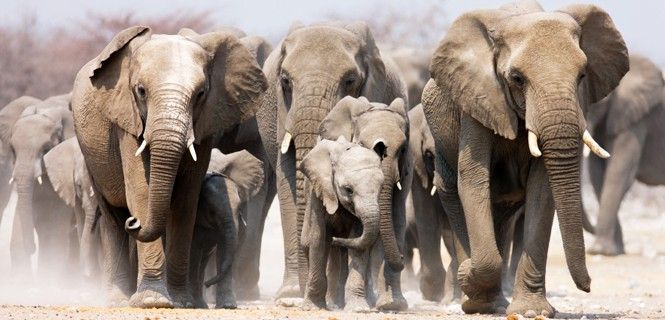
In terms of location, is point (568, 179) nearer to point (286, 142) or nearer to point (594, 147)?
point (594, 147)

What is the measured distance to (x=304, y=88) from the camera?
1444 cm

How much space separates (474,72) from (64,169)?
6.58 metres

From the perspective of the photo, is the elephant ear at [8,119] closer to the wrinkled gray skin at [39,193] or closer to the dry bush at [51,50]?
the wrinkled gray skin at [39,193]

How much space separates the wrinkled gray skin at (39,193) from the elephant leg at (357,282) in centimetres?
684

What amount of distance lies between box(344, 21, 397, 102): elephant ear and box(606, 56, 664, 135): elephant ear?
9539 millimetres

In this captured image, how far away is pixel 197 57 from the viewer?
41.9 ft

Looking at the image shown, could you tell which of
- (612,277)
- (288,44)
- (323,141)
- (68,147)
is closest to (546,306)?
(323,141)

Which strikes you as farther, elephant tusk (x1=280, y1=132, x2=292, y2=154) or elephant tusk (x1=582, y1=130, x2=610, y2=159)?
elephant tusk (x1=280, y1=132, x2=292, y2=154)

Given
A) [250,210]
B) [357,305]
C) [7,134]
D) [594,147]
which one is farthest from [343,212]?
[7,134]

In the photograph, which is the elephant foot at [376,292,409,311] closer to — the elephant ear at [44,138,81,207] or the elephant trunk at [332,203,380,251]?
→ the elephant trunk at [332,203,380,251]

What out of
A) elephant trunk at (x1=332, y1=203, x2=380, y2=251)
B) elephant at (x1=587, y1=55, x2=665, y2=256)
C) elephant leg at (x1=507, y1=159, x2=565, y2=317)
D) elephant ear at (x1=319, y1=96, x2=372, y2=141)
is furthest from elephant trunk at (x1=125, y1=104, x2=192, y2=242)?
elephant at (x1=587, y1=55, x2=665, y2=256)

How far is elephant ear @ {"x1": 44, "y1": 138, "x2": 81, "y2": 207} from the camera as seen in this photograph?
17594 mm

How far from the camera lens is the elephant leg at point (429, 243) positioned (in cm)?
1622

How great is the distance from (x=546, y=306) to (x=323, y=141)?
211cm
